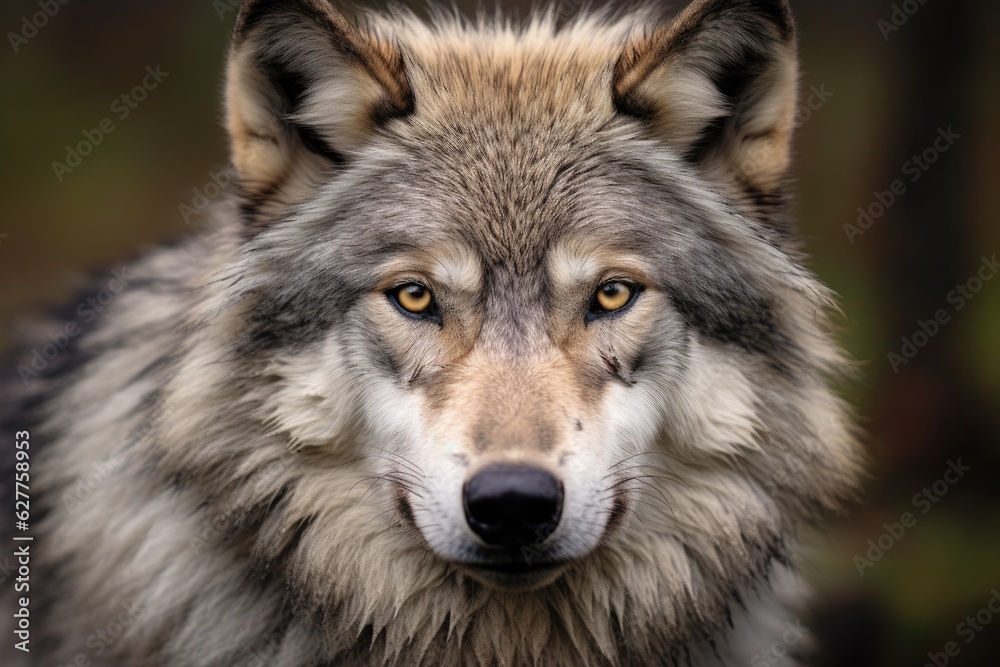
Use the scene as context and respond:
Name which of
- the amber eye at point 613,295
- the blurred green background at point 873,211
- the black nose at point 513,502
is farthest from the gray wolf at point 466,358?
the blurred green background at point 873,211

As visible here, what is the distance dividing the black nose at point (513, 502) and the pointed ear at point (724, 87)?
51.9 inches

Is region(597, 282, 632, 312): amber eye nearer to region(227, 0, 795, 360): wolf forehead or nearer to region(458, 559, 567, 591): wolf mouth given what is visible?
region(227, 0, 795, 360): wolf forehead

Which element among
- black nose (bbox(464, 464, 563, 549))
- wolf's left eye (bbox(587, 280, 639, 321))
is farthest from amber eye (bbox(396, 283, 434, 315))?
black nose (bbox(464, 464, 563, 549))

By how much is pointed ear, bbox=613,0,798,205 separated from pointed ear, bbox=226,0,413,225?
76 centimetres

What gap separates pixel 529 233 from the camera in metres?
2.60

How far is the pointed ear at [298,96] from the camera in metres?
2.63

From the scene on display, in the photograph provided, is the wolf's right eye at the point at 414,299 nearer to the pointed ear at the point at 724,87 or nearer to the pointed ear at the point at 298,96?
the pointed ear at the point at 298,96

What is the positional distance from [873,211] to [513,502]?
471cm

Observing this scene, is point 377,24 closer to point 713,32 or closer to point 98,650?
point 713,32

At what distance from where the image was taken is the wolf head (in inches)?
101

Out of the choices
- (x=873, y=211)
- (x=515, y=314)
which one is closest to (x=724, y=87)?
(x=515, y=314)

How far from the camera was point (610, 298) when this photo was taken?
8.57ft

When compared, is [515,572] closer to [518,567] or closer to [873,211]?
[518,567]

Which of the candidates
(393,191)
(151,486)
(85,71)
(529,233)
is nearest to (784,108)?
(529,233)
